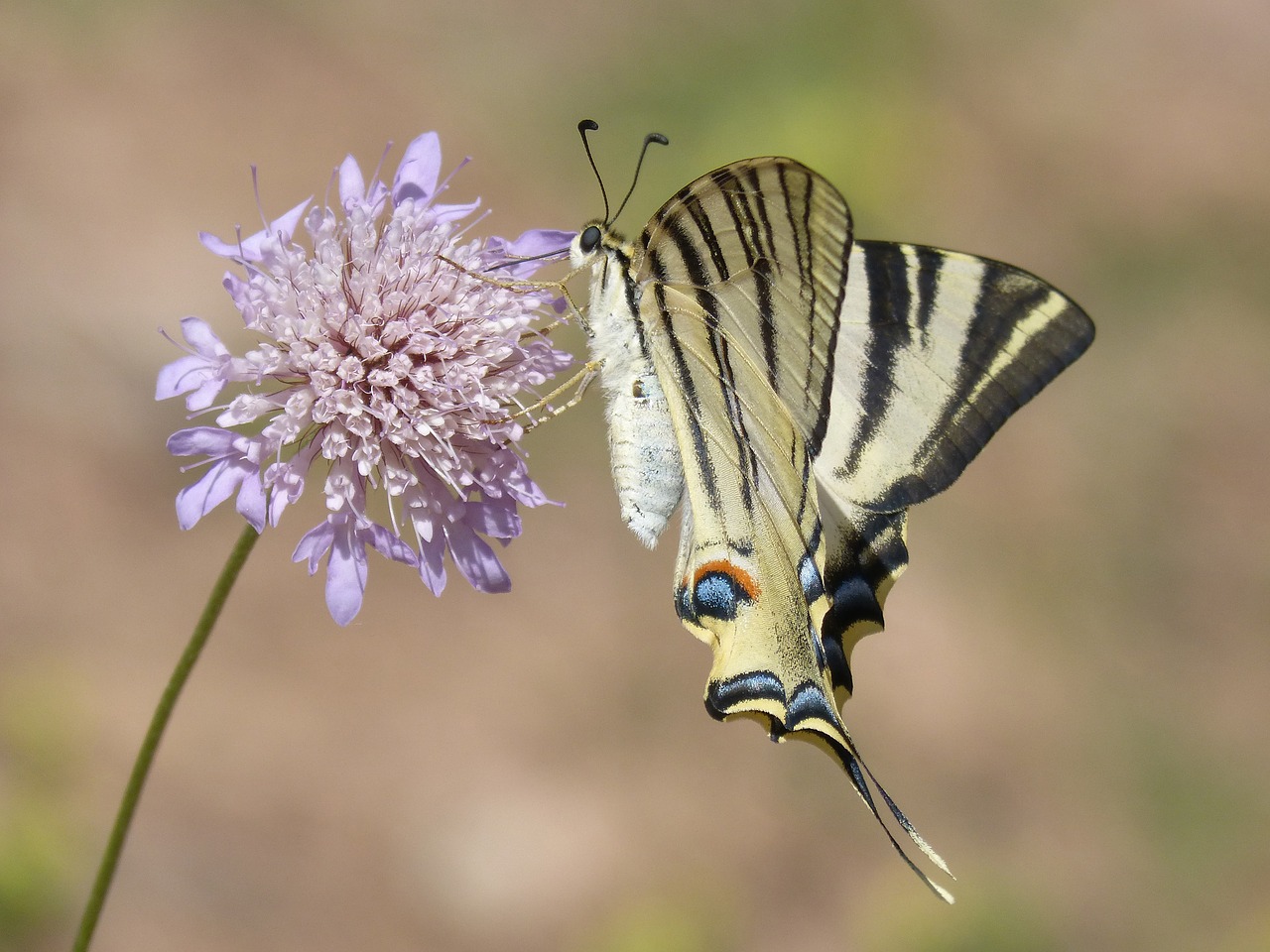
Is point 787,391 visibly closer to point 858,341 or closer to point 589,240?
point 858,341

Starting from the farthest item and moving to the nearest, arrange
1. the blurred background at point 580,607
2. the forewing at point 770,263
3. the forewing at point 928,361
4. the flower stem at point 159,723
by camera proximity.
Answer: the blurred background at point 580,607
the forewing at point 928,361
the forewing at point 770,263
the flower stem at point 159,723

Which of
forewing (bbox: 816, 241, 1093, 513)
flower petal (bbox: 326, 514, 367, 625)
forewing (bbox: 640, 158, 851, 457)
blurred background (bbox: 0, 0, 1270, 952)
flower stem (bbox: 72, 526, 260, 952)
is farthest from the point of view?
blurred background (bbox: 0, 0, 1270, 952)

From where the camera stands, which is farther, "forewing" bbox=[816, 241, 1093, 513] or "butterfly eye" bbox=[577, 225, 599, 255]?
"forewing" bbox=[816, 241, 1093, 513]

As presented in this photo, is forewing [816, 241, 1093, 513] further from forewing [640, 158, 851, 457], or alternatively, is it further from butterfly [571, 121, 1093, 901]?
forewing [640, 158, 851, 457]

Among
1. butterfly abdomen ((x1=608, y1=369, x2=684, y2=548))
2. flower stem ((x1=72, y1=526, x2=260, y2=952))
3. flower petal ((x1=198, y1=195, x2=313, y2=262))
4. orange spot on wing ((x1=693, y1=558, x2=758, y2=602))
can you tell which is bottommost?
flower stem ((x1=72, y1=526, x2=260, y2=952))

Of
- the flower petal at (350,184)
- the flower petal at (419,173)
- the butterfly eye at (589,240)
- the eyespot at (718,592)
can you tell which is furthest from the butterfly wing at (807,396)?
the flower petal at (350,184)

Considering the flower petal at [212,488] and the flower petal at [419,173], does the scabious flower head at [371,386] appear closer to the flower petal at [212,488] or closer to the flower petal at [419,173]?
the flower petal at [212,488]

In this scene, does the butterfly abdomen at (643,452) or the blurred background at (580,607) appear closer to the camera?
the butterfly abdomen at (643,452)

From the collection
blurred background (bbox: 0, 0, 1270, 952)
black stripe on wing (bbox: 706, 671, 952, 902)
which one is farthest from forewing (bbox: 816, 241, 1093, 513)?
blurred background (bbox: 0, 0, 1270, 952)
